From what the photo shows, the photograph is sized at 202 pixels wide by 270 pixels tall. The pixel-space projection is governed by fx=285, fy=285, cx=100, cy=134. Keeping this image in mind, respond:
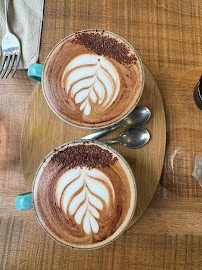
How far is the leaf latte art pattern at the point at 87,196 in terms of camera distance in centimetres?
83

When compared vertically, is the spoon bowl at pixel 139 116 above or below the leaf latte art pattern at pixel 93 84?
below

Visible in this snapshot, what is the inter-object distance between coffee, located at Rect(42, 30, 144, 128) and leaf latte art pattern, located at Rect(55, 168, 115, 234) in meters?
0.16

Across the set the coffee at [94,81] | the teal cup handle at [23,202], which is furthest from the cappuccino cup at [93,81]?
the teal cup handle at [23,202]

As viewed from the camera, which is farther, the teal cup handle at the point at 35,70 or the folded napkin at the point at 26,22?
the folded napkin at the point at 26,22

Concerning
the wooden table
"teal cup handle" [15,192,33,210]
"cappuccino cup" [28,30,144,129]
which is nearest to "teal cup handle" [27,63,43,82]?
"cappuccino cup" [28,30,144,129]

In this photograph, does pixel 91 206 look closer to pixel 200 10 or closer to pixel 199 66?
pixel 199 66

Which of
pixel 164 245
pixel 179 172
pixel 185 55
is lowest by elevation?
pixel 164 245

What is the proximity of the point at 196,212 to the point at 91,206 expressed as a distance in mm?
369

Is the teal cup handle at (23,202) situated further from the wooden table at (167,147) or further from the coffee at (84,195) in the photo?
the wooden table at (167,147)

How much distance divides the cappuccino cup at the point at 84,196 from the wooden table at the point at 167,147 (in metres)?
0.14

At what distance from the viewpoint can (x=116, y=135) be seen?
3.14 ft

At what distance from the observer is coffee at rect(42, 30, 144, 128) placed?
874 mm

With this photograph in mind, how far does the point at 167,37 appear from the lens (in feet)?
3.42

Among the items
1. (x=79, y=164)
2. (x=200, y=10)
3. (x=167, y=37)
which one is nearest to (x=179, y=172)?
(x=79, y=164)
